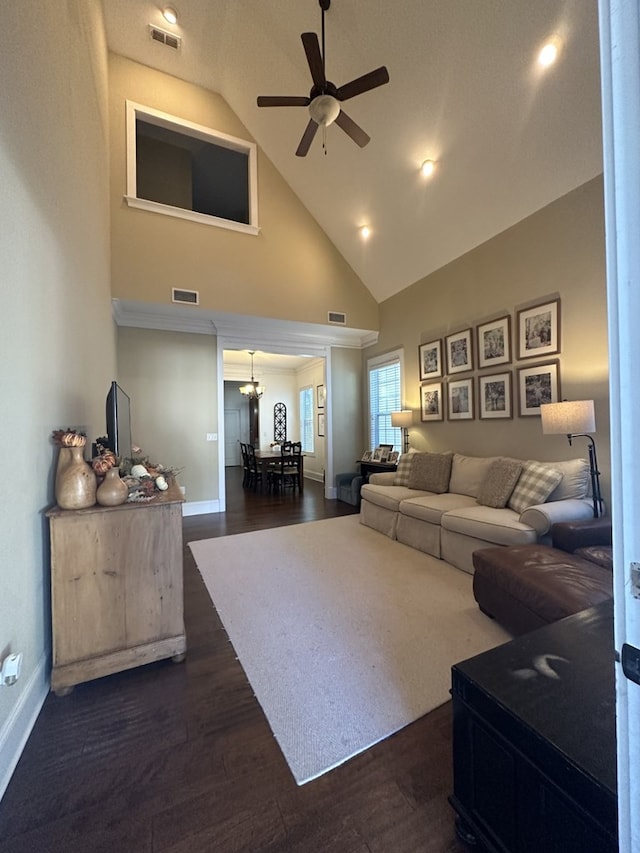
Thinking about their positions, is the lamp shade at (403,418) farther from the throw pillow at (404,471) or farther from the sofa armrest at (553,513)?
the sofa armrest at (553,513)

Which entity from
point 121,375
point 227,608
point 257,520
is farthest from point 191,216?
point 227,608

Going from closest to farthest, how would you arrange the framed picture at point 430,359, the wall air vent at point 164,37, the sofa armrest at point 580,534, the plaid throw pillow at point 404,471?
the sofa armrest at point 580,534 → the wall air vent at point 164,37 → the plaid throw pillow at point 404,471 → the framed picture at point 430,359

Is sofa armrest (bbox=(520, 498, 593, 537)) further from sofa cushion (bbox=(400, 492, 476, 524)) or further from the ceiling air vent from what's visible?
the ceiling air vent

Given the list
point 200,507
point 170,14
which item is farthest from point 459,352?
point 170,14

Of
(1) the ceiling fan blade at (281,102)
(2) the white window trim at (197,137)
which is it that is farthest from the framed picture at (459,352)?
(2) the white window trim at (197,137)

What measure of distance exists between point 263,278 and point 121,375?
2.47m

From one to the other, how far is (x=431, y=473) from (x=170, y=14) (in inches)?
239

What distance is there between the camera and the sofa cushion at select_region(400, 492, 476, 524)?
10.8 ft

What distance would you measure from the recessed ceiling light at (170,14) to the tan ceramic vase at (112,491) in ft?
17.3

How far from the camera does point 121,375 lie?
4.82 m

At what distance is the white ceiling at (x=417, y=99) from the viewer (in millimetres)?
2672

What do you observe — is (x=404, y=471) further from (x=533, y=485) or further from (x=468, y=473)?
(x=533, y=485)

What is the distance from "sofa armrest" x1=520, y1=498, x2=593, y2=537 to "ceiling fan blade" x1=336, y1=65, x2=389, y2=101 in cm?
359

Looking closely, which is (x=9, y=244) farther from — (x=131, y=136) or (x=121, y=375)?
(x=131, y=136)
